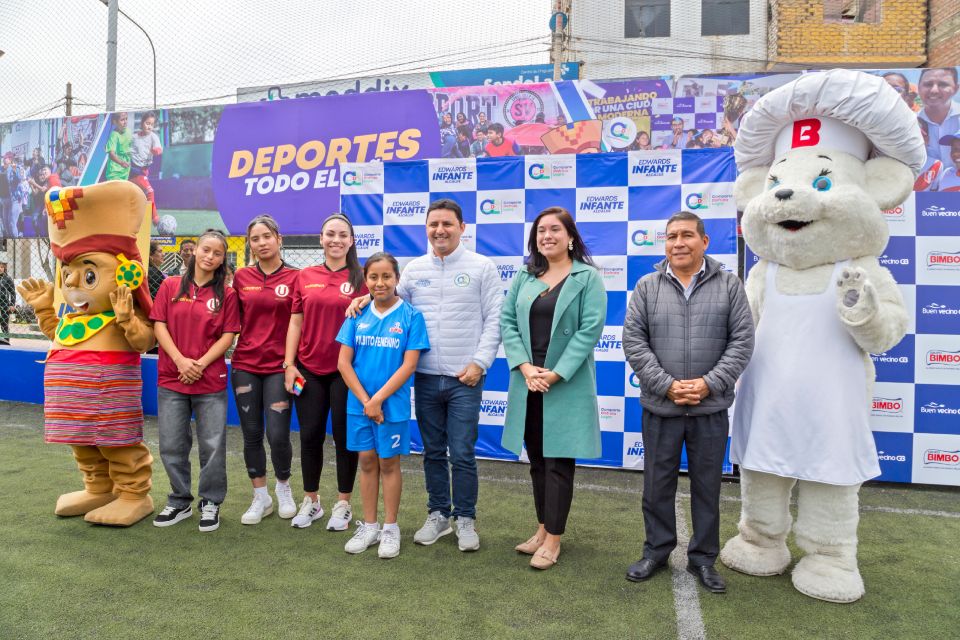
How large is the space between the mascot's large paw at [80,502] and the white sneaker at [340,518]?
4.32 ft

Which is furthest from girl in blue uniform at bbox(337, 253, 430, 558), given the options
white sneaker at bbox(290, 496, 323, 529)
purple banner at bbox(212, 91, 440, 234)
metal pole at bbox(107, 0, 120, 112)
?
metal pole at bbox(107, 0, 120, 112)

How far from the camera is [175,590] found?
259 cm

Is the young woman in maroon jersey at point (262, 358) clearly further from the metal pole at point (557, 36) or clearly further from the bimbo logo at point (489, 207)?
the metal pole at point (557, 36)

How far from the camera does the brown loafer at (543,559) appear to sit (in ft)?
9.27

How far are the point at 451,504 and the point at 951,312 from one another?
3.44m

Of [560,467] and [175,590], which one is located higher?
[560,467]

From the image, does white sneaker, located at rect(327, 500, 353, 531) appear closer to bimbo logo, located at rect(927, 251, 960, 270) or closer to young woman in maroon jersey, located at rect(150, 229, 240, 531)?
young woman in maroon jersey, located at rect(150, 229, 240, 531)

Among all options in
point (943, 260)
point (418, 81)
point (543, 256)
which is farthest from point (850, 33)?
point (543, 256)

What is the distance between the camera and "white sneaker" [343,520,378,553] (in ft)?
9.80

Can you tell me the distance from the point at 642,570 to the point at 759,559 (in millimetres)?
531

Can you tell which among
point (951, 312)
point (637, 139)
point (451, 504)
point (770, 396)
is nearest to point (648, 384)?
point (770, 396)

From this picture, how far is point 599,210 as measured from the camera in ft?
14.5

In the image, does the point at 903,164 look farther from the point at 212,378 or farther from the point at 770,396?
the point at 212,378

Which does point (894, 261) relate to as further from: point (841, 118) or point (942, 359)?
point (841, 118)
